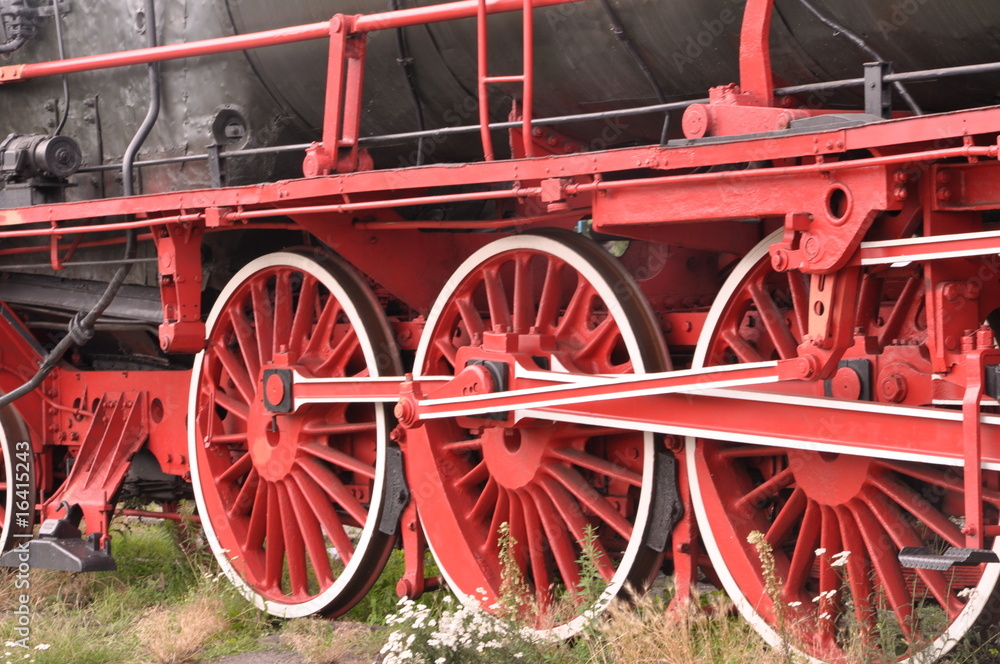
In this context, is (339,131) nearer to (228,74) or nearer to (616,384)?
(228,74)

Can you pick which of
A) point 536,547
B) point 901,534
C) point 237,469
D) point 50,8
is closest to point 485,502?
point 536,547

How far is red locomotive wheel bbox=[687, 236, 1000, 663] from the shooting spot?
3846mm

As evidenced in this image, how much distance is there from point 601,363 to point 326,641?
157 cm

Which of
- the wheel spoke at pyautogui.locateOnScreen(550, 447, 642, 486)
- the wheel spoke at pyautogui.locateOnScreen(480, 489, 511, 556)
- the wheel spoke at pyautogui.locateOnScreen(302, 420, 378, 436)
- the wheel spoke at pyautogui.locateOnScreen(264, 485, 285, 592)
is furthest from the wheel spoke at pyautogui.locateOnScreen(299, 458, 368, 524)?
the wheel spoke at pyautogui.locateOnScreen(550, 447, 642, 486)

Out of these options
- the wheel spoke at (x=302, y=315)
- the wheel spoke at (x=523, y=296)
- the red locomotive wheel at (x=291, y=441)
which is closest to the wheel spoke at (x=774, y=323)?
the wheel spoke at (x=523, y=296)

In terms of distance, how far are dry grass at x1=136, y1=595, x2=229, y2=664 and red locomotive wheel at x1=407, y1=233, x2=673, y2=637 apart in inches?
42.0

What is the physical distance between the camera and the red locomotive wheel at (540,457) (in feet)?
14.9

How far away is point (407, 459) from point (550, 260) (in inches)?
42.0

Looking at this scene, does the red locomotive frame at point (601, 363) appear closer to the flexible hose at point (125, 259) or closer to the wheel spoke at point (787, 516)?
the wheel spoke at point (787, 516)

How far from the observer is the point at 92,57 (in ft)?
18.4

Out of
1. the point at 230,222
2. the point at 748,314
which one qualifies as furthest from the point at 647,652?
→ the point at 230,222

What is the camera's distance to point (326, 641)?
507cm

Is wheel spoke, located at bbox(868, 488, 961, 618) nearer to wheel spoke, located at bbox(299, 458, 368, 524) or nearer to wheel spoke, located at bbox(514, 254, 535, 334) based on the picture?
wheel spoke, located at bbox(514, 254, 535, 334)

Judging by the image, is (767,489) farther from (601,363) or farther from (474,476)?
(474,476)
